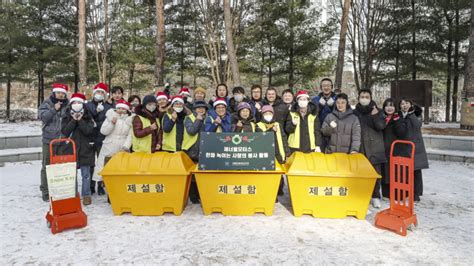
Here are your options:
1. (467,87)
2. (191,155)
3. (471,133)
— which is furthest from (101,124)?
(467,87)

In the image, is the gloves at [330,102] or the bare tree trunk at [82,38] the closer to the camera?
the gloves at [330,102]

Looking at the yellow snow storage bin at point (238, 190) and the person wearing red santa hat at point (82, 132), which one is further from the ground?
the person wearing red santa hat at point (82, 132)

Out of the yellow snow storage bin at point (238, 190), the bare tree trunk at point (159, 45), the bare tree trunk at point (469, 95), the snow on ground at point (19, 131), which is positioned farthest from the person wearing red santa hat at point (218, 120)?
the bare tree trunk at point (469, 95)

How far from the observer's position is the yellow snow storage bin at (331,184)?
418cm

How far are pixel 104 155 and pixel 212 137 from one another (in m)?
2.00

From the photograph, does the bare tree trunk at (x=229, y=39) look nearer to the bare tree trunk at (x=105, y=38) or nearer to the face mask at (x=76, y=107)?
the face mask at (x=76, y=107)

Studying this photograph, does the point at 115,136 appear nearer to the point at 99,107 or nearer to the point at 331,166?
the point at 99,107

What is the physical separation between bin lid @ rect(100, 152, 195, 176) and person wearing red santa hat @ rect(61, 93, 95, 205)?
2.92 feet

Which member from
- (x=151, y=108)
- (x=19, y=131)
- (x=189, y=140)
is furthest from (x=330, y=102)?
(x=19, y=131)

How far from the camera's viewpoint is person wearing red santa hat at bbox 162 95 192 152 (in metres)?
4.82

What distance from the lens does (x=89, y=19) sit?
20.2 meters

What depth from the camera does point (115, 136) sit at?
5094 mm

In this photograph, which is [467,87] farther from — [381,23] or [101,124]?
[101,124]

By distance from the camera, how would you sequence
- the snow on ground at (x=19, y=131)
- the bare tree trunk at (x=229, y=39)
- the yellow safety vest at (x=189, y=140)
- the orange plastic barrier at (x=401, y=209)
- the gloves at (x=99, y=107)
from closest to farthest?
the orange plastic barrier at (x=401, y=209)
the yellow safety vest at (x=189, y=140)
the gloves at (x=99, y=107)
the snow on ground at (x=19, y=131)
the bare tree trunk at (x=229, y=39)
